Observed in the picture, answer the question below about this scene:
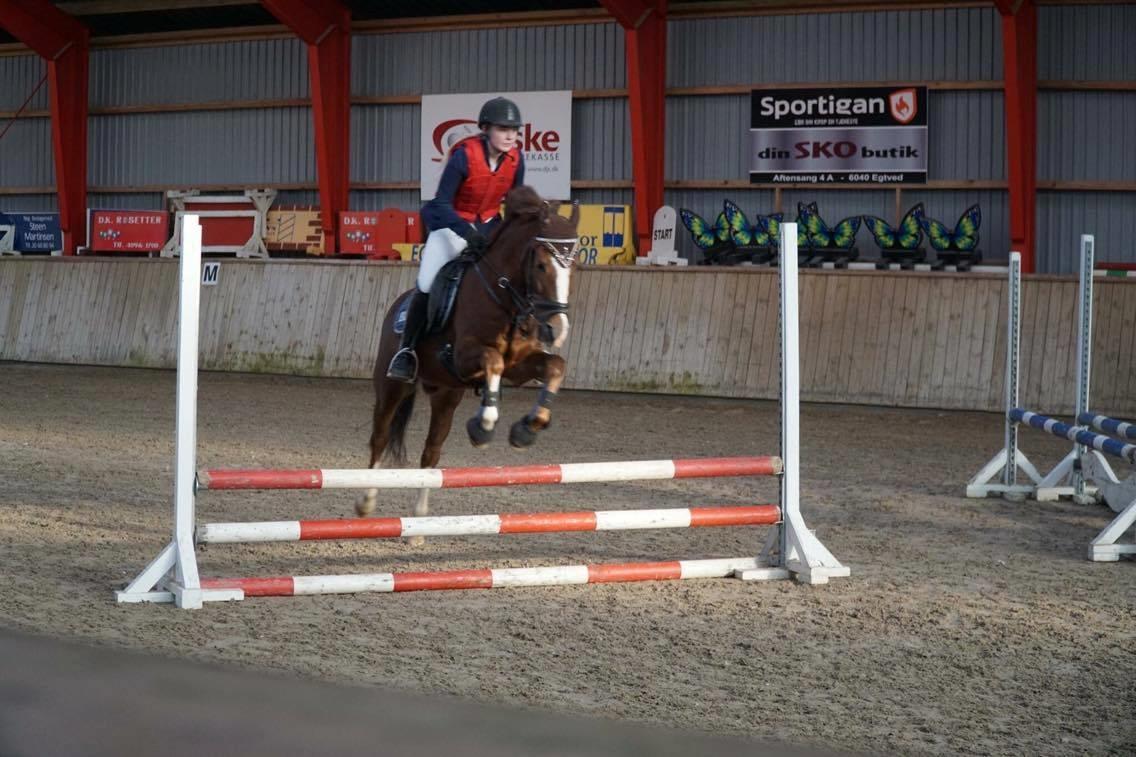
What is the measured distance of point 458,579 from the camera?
219 inches

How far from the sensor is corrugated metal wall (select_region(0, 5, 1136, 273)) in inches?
642

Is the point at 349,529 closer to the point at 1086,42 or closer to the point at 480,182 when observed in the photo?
the point at 480,182

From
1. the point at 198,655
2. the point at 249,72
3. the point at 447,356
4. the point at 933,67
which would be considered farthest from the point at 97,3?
the point at 198,655

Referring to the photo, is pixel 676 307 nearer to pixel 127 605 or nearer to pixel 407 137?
A: pixel 407 137

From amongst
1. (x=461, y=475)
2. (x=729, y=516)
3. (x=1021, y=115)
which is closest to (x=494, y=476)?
(x=461, y=475)

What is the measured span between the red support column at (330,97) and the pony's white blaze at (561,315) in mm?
14595

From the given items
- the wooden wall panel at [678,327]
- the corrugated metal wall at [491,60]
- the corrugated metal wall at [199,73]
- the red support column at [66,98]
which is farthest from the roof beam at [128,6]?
the wooden wall panel at [678,327]

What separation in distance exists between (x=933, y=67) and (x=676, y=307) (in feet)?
15.6

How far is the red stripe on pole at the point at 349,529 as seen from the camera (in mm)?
5305

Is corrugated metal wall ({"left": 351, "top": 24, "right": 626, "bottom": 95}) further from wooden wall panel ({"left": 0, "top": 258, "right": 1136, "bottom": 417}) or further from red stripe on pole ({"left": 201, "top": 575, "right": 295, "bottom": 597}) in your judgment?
red stripe on pole ({"left": 201, "top": 575, "right": 295, "bottom": 597})

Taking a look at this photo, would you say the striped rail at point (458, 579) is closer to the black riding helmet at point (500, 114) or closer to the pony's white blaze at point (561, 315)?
the pony's white blaze at point (561, 315)

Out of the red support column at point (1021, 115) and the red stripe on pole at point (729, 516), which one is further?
the red support column at point (1021, 115)

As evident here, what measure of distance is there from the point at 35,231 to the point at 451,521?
62.1 feet

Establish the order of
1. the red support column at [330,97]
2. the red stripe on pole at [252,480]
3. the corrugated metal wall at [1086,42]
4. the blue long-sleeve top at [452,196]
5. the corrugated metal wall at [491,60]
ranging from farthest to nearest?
the red support column at [330,97]
the corrugated metal wall at [491,60]
the corrugated metal wall at [1086,42]
the blue long-sleeve top at [452,196]
the red stripe on pole at [252,480]
